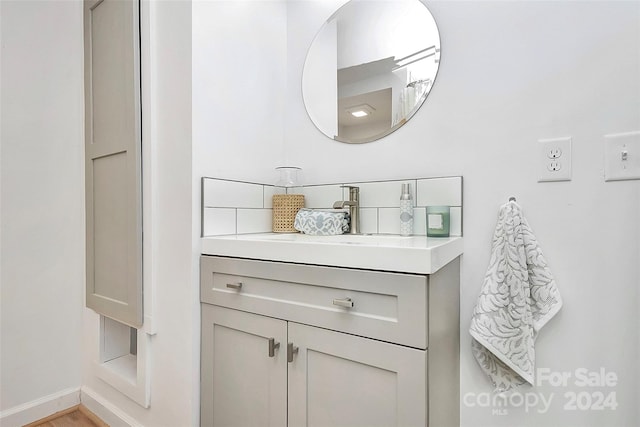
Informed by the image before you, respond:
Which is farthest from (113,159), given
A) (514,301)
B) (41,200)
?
(514,301)

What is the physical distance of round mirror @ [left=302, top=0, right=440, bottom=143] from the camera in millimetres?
1200

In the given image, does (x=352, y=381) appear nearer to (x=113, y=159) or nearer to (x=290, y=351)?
(x=290, y=351)

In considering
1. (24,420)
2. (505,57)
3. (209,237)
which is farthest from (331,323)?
(24,420)

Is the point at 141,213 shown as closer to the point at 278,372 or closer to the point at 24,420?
the point at 278,372

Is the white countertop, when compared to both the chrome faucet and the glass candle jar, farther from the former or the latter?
the chrome faucet

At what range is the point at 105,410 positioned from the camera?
1472mm

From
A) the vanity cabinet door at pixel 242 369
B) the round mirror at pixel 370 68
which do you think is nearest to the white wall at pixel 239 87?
the round mirror at pixel 370 68

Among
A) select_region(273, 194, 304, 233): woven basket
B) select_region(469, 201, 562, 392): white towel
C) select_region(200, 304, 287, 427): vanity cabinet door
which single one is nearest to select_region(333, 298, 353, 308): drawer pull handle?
select_region(200, 304, 287, 427): vanity cabinet door

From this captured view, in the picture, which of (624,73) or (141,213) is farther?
(141,213)

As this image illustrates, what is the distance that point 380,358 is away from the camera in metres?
0.80

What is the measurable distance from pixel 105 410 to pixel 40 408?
0.31 meters

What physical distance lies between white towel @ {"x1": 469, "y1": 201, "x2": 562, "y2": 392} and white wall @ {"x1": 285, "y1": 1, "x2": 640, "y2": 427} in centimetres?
5

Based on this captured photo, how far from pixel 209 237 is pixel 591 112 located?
1.21 meters

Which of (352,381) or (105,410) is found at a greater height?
(352,381)
